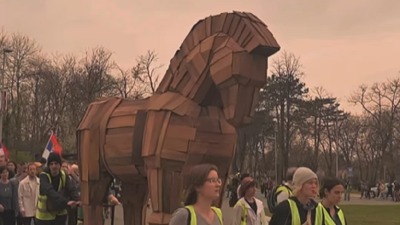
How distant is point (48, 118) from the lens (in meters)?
46.7

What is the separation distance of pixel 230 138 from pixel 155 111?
0.93 m

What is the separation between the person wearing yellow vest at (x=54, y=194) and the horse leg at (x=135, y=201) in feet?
2.29

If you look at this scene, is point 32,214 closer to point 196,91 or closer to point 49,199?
point 49,199

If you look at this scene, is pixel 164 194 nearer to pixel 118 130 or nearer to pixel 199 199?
pixel 118 130

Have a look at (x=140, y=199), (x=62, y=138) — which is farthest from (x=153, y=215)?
(x=62, y=138)

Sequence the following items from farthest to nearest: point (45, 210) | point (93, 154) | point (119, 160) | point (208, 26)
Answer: point (45, 210) < point (93, 154) < point (119, 160) < point (208, 26)

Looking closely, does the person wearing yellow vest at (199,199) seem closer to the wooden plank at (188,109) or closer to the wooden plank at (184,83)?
the wooden plank at (188,109)

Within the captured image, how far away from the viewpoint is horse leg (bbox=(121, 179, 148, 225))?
9.06 metres

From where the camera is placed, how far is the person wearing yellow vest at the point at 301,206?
529cm

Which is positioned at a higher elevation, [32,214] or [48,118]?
[48,118]

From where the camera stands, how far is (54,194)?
333 inches

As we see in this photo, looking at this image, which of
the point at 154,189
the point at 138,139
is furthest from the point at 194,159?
→ the point at 138,139

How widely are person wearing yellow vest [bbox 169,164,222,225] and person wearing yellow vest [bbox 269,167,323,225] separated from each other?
0.99 metres

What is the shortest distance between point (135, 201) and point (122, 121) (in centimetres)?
157
